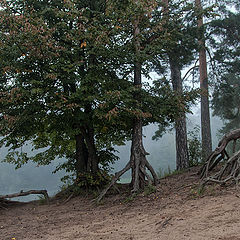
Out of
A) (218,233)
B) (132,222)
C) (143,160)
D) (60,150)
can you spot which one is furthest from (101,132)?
(218,233)

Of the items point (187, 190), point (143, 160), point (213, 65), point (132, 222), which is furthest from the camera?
point (213, 65)

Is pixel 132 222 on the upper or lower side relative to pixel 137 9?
lower

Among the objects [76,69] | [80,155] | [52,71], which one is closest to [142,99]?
[76,69]

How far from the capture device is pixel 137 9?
8.69 meters

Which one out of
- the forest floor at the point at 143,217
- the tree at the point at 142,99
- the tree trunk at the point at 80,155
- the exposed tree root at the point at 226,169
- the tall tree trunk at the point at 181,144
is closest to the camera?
the forest floor at the point at 143,217

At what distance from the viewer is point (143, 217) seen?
6480mm

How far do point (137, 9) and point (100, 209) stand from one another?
222 inches

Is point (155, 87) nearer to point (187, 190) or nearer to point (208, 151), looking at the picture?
point (187, 190)

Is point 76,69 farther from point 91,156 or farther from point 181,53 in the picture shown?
point 181,53

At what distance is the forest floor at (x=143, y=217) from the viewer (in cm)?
495

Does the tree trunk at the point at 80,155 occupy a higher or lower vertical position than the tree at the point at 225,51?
lower

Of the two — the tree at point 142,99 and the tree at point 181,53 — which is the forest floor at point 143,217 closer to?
the tree at point 142,99

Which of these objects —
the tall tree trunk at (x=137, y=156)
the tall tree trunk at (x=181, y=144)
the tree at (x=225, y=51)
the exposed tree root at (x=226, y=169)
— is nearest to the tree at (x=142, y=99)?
the tall tree trunk at (x=137, y=156)

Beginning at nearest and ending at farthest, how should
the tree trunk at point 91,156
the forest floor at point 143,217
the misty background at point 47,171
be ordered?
the forest floor at point 143,217
the tree trunk at point 91,156
the misty background at point 47,171
